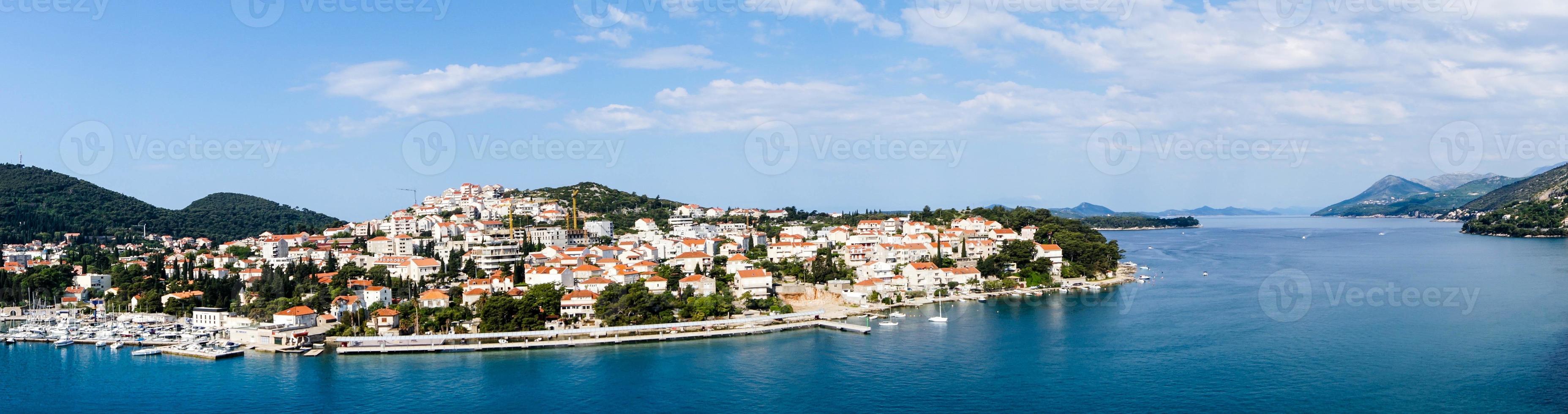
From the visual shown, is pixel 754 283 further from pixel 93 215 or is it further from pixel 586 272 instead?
pixel 93 215

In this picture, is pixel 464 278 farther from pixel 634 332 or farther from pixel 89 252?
pixel 89 252

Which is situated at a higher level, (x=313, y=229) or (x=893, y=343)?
(x=313, y=229)

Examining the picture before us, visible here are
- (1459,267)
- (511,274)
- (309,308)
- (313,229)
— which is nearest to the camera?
(309,308)

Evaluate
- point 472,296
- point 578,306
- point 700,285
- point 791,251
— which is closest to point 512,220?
point 791,251

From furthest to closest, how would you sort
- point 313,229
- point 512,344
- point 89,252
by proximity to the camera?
point 313,229
point 89,252
point 512,344

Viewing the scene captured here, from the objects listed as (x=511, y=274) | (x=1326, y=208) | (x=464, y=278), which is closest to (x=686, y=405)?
(x=511, y=274)

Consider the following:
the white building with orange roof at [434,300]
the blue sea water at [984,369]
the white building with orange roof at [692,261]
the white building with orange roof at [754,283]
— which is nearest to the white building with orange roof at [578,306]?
the blue sea water at [984,369]

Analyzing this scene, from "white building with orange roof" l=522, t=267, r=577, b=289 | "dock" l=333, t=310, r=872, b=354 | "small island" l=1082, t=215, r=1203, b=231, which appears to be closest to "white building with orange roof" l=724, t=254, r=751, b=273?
"white building with orange roof" l=522, t=267, r=577, b=289
